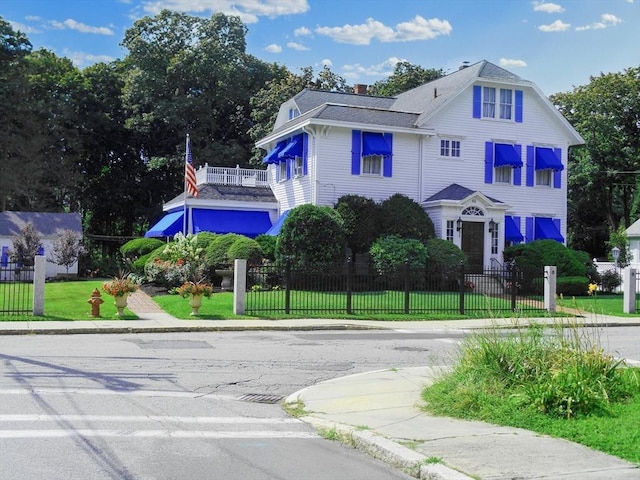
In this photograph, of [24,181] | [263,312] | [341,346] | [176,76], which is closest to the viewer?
[341,346]

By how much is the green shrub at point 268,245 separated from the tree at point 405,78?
2463cm

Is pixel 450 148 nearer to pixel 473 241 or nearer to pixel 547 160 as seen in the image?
pixel 473 241

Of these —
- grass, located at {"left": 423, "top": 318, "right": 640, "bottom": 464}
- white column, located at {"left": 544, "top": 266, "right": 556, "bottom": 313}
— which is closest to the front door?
white column, located at {"left": 544, "top": 266, "right": 556, "bottom": 313}

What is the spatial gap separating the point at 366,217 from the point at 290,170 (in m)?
6.22

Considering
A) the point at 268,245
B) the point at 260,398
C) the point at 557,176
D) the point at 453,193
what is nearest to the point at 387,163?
the point at 453,193

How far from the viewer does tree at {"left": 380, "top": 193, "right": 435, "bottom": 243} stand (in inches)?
1271

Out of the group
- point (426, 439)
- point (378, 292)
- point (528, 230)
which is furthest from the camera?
point (528, 230)

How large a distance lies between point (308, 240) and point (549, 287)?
29.5 ft

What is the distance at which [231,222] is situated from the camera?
36531mm

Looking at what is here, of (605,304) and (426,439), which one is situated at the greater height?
(605,304)

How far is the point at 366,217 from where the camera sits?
106ft

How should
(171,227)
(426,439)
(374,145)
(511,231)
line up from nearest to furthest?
(426,439), (374,145), (511,231), (171,227)

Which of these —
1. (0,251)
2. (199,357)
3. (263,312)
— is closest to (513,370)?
(199,357)

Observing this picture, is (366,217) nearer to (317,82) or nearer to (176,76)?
(317,82)
